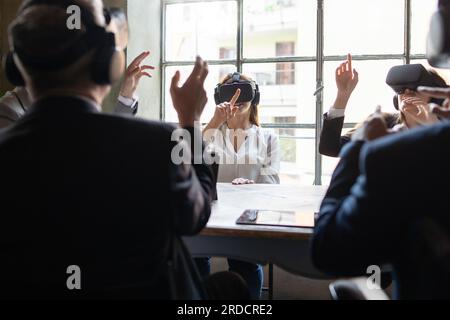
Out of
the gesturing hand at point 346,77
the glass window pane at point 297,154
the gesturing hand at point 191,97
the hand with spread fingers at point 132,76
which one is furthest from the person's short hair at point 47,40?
the glass window pane at point 297,154

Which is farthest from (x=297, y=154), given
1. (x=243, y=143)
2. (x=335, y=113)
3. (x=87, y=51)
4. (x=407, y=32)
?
(x=87, y=51)

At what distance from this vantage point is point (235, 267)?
98.3 inches

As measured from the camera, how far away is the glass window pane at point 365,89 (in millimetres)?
3725

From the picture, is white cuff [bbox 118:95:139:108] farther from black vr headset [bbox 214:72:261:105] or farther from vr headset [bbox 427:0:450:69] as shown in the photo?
vr headset [bbox 427:0:450:69]

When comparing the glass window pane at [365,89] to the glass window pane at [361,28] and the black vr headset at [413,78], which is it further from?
the black vr headset at [413,78]

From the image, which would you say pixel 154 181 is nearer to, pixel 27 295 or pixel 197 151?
pixel 197 151

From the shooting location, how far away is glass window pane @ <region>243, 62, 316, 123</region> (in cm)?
384

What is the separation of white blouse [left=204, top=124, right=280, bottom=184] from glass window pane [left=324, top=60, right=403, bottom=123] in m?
1.13

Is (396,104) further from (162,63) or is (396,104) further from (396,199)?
(162,63)

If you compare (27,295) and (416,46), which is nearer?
(27,295)

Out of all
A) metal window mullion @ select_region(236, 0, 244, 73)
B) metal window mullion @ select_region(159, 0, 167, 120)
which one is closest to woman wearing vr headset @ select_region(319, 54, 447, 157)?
metal window mullion @ select_region(236, 0, 244, 73)

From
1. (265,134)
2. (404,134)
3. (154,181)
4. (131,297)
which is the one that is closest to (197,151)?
(154,181)

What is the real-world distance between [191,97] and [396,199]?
570mm

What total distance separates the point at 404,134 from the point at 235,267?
74.5 inches
